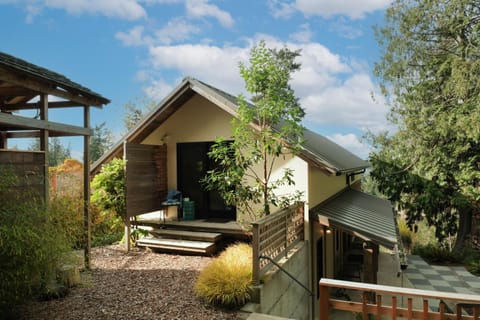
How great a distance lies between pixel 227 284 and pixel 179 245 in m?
3.47

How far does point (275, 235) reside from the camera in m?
6.58

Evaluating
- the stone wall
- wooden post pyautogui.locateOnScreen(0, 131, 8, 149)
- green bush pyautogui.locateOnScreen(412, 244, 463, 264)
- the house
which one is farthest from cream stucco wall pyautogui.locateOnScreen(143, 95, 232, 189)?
green bush pyautogui.locateOnScreen(412, 244, 463, 264)

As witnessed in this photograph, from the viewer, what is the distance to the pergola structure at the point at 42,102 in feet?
17.8

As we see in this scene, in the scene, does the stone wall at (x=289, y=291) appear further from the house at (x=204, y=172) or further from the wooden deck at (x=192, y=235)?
the wooden deck at (x=192, y=235)

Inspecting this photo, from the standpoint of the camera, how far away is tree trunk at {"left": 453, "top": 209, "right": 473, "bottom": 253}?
16545 millimetres

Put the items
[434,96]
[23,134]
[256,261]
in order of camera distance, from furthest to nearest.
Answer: [434,96] → [23,134] → [256,261]

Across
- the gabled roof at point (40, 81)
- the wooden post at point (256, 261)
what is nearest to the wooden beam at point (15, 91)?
the gabled roof at point (40, 81)

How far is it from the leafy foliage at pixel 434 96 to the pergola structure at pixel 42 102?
13.4 metres

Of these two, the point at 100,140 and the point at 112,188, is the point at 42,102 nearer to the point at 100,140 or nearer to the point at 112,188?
the point at 112,188

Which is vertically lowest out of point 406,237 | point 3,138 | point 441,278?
point 441,278

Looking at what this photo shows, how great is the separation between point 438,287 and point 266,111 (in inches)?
408

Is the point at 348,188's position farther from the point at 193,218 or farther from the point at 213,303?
the point at 213,303

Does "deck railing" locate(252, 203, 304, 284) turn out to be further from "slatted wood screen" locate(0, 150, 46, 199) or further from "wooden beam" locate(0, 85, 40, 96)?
"wooden beam" locate(0, 85, 40, 96)

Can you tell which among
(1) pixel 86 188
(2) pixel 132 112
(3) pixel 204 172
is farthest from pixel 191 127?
(2) pixel 132 112
